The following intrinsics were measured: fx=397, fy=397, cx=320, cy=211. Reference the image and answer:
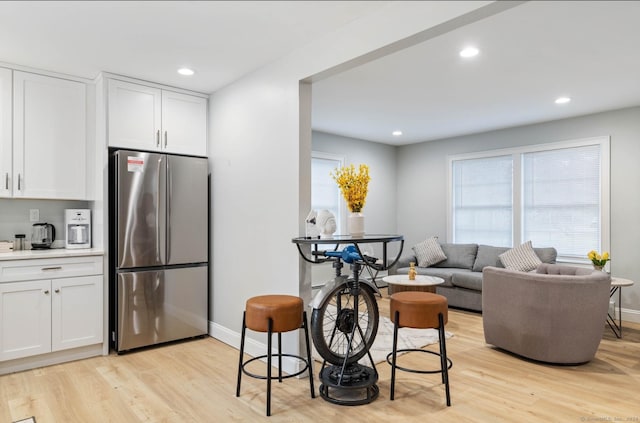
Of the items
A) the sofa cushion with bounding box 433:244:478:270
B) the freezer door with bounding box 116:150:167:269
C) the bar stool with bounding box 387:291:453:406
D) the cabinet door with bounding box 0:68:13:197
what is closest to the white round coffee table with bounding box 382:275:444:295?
the sofa cushion with bounding box 433:244:478:270

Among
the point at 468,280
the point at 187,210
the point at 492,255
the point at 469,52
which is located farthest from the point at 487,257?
the point at 187,210

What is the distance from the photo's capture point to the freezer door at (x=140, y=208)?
139 inches

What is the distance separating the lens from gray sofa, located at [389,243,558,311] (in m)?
5.21

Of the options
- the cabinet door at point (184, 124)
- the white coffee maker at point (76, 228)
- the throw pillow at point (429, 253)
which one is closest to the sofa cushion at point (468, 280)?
the throw pillow at point (429, 253)

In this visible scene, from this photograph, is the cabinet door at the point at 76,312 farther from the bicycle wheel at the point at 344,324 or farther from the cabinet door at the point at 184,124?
the bicycle wheel at the point at 344,324

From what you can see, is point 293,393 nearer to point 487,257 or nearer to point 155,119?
point 155,119

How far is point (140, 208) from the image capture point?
363 cm

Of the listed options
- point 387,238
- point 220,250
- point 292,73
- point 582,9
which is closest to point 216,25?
point 292,73

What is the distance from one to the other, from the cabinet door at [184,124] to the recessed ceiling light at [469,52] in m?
2.55

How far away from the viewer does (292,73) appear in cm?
313

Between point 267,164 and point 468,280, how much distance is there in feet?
10.9

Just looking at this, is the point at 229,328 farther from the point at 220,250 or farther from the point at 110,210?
the point at 110,210

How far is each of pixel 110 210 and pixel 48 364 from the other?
4.48ft

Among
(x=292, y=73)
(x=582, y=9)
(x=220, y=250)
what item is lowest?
(x=220, y=250)
